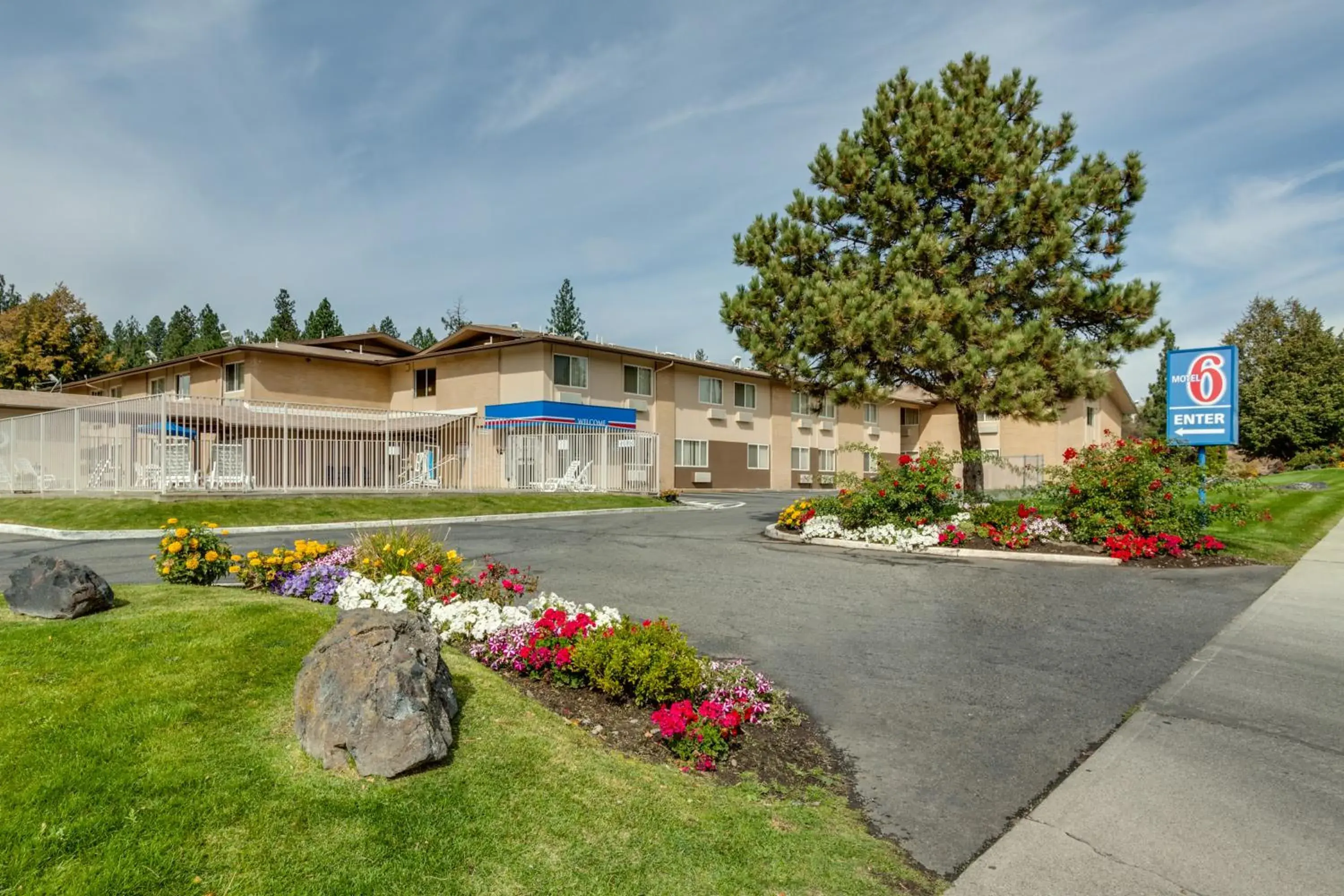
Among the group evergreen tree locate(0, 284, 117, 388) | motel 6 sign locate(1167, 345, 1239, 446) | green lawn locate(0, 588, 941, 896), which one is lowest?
green lawn locate(0, 588, 941, 896)

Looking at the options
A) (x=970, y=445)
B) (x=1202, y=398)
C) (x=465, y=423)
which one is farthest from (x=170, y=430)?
(x=1202, y=398)

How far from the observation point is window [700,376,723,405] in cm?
3938

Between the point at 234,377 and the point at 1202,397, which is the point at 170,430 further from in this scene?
the point at 1202,397

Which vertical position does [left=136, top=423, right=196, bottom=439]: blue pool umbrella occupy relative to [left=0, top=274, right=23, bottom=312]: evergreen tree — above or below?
below

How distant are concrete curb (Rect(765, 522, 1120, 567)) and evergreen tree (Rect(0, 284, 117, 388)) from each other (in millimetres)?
60553

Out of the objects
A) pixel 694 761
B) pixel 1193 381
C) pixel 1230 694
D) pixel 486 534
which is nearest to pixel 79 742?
pixel 694 761

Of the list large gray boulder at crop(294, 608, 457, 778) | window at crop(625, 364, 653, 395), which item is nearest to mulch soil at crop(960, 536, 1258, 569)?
large gray boulder at crop(294, 608, 457, 778)

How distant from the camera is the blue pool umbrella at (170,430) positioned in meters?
20.1

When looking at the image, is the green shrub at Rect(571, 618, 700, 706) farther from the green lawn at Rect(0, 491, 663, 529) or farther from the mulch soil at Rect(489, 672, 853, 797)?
the green lawn at Rect(0, 491, 663, 529)

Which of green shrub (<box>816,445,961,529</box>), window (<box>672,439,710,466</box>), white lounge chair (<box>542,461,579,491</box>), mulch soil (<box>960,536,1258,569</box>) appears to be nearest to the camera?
mulch soil (<box>960,536,1258,569</box>)

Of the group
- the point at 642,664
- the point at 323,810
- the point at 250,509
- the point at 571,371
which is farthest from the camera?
the point at 571,371

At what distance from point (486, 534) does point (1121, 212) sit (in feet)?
49.2

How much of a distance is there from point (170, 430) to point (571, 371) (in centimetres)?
1503

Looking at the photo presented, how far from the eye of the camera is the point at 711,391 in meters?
39.8
